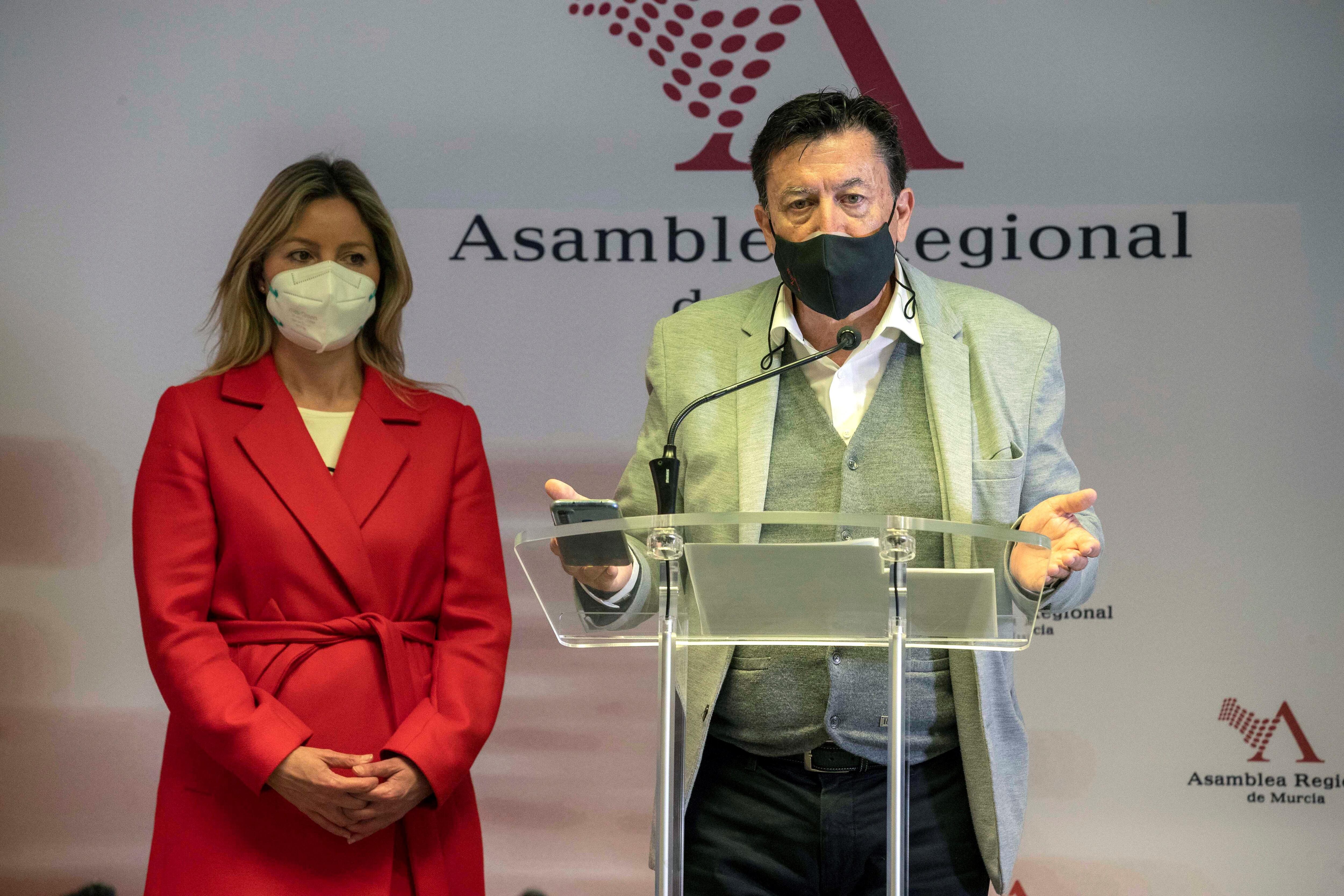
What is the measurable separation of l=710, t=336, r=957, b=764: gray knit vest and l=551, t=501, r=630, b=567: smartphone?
429 mm

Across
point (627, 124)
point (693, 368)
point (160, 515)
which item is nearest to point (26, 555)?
point (160, 515)

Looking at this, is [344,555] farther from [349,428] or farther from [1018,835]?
[1018,835]

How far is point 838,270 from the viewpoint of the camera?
6.62 feet

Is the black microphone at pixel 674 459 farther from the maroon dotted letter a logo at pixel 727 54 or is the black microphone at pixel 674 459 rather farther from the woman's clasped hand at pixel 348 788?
the maroon dotted letter a logo at pixel 727 54

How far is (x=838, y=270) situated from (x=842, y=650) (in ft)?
1.89

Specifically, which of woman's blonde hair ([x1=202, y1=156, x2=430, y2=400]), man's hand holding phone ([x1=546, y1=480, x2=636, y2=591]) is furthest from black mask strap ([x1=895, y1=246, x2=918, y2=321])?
woman's blonde hair ([x1=202, y1=156, x2=430, y2=400])

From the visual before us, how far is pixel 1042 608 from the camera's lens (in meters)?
1.85

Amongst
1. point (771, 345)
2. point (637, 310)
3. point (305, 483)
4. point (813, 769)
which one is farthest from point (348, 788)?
point (637, 310)

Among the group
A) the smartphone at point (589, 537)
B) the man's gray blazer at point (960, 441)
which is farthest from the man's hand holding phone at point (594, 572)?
the man's gray blazer at point (960, 441)

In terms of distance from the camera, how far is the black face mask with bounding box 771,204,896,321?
2.02 metres

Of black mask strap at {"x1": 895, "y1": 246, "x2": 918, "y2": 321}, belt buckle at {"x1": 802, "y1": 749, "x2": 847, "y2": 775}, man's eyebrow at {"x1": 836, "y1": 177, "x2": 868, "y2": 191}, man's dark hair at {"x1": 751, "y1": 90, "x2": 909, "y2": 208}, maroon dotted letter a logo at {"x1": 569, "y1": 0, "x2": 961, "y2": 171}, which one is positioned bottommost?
belt buckle at {"x1": 802, "y1": 749, "x2": 847, "y2": 775}

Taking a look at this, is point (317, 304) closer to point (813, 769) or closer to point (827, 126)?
point (827, 126)

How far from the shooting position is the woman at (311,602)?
7.50ft

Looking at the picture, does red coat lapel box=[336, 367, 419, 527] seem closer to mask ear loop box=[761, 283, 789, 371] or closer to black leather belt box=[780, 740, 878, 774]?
mask ear loop box=[761, 283, 789, 371]
